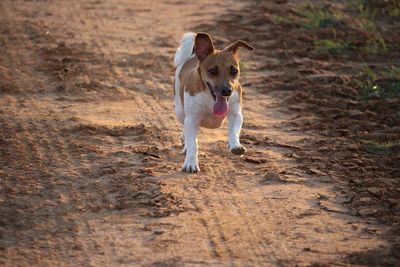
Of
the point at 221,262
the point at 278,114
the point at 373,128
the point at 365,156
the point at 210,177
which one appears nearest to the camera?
the point at 221,262

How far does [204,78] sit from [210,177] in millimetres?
1029

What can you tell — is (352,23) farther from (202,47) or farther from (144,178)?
(144,178)

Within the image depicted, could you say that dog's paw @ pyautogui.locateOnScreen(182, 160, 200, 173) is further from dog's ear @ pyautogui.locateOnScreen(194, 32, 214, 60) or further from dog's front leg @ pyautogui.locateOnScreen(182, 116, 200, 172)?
dog's ear @ pyautogui.locateOnScreen(194, 32, 214, 60)

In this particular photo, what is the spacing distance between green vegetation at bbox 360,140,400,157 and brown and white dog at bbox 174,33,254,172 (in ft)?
5.13

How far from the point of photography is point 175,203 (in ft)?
21.3

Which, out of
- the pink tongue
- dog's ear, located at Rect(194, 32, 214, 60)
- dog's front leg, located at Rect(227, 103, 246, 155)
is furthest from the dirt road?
dog's ear, located at Rect(194, 32, 214, 60)

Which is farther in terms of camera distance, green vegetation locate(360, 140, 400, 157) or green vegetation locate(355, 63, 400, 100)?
green vegetation locate(355, 63, 400, 100)

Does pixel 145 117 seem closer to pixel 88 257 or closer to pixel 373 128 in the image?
pixel 373 128

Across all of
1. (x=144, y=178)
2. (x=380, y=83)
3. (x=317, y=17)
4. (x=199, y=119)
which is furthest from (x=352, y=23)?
(x=144, y=178)

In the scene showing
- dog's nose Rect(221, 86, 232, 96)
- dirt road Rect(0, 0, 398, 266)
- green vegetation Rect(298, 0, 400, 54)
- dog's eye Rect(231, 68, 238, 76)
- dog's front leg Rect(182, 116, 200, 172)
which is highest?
dog's eye Rect(231, 68, 238, 76)

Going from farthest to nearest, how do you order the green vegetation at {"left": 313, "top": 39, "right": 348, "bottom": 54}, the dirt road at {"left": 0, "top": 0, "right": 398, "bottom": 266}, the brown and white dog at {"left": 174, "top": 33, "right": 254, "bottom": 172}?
the green vegetation at {"left": 313, "top": 39, "right": 348, "bottom": 54} → the brown and white dog at {"left": 174, "top": 33, "right": 254, "bottom": 172} → the dirt road at {"left": 0, "top": 0, "right": 398, "bottom": 266}

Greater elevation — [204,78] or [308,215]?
[204,78]

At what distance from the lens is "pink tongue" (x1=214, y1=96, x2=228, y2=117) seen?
24.3 ft

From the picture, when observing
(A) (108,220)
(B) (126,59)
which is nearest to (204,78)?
(A) (108,220)
